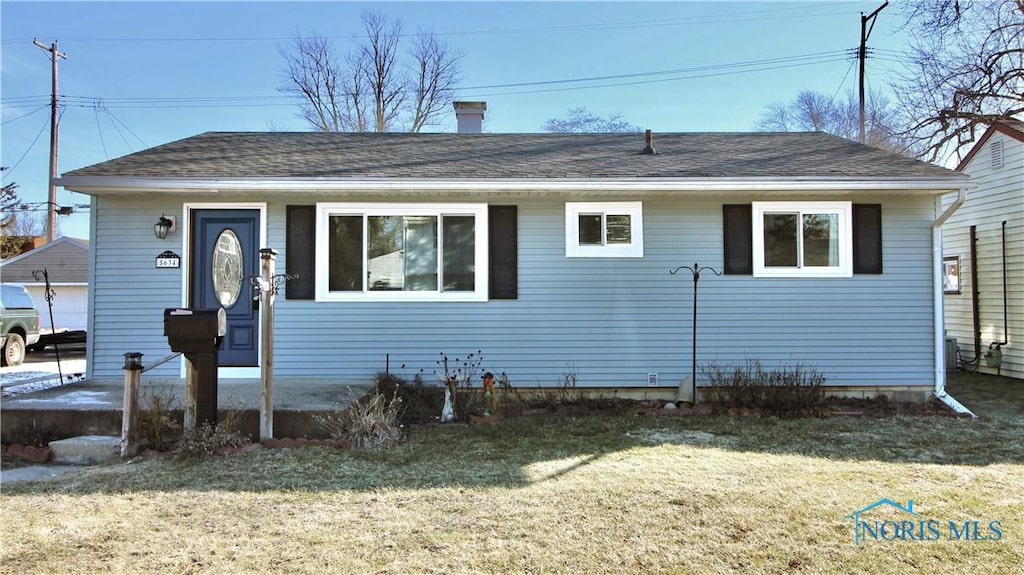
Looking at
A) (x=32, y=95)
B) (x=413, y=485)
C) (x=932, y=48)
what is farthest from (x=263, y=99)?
(x=413, y=485)

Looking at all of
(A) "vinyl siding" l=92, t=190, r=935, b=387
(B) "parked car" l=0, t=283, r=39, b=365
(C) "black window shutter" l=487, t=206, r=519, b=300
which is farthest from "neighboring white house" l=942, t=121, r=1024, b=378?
(B) "parked car" l=0, t=283, r=39, b=365

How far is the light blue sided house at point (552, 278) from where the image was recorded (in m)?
6.76

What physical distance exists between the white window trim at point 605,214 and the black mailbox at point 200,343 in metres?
3.80

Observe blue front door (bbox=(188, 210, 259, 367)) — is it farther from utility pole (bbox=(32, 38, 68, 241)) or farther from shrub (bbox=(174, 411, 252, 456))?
utility pole (bbox=(32, 38, 68, 241))

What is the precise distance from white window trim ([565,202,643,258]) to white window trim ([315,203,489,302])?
0.98m

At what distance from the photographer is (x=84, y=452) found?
4625 millimetres

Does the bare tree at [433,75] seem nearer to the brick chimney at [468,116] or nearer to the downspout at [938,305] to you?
the brick chimney at [468,116]

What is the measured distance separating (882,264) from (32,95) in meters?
26.9

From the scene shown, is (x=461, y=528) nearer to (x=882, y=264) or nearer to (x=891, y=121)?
(x=882, y=264)

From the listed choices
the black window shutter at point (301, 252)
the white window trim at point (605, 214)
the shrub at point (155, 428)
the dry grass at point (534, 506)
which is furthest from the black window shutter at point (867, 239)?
the shrub at point (155, 428)

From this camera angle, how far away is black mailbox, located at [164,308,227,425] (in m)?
4.68

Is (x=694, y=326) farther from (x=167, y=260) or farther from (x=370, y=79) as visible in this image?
(x=370, y=79)

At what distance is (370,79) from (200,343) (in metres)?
23.4

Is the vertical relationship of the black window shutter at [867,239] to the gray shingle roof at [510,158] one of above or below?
below
